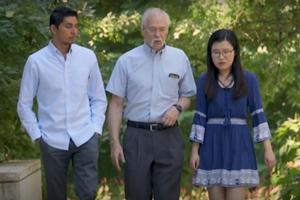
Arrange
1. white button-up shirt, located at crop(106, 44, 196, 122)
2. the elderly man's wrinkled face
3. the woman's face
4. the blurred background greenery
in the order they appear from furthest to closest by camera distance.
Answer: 1. the blurred background greenery
2. white button-up shirt, located at crop(106, 44, 196, 122)
3. the elderly man's wrinkled face
4. the woman's face

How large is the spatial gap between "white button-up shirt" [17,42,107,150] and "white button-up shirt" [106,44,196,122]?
0.27m

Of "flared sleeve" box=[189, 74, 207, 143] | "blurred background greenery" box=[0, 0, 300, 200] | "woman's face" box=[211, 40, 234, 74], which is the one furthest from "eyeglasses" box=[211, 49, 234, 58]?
"blurred background greenery" box=[0, 0, 300, 200]

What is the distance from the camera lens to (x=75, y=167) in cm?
519

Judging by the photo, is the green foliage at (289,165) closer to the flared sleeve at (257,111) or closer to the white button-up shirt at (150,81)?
the flared sleeve at (257,111)

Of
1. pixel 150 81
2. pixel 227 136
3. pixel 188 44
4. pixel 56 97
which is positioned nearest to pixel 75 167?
pixel 56 97

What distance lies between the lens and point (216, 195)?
4922 millimetres

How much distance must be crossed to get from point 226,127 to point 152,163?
61cm

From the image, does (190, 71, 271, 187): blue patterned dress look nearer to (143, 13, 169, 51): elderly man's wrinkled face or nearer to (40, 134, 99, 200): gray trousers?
(143, 13, 169, 51): elderly man's wrinkled face

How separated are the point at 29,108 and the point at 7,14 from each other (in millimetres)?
1382

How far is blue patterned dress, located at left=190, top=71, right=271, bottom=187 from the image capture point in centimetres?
489

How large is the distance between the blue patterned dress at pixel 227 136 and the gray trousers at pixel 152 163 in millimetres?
280

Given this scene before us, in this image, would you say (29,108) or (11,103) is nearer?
(29,108)

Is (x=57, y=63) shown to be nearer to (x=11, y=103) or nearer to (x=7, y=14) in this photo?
(x=7, y=14)

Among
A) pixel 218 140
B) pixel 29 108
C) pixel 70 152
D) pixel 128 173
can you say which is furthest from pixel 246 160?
pixel 29 108
